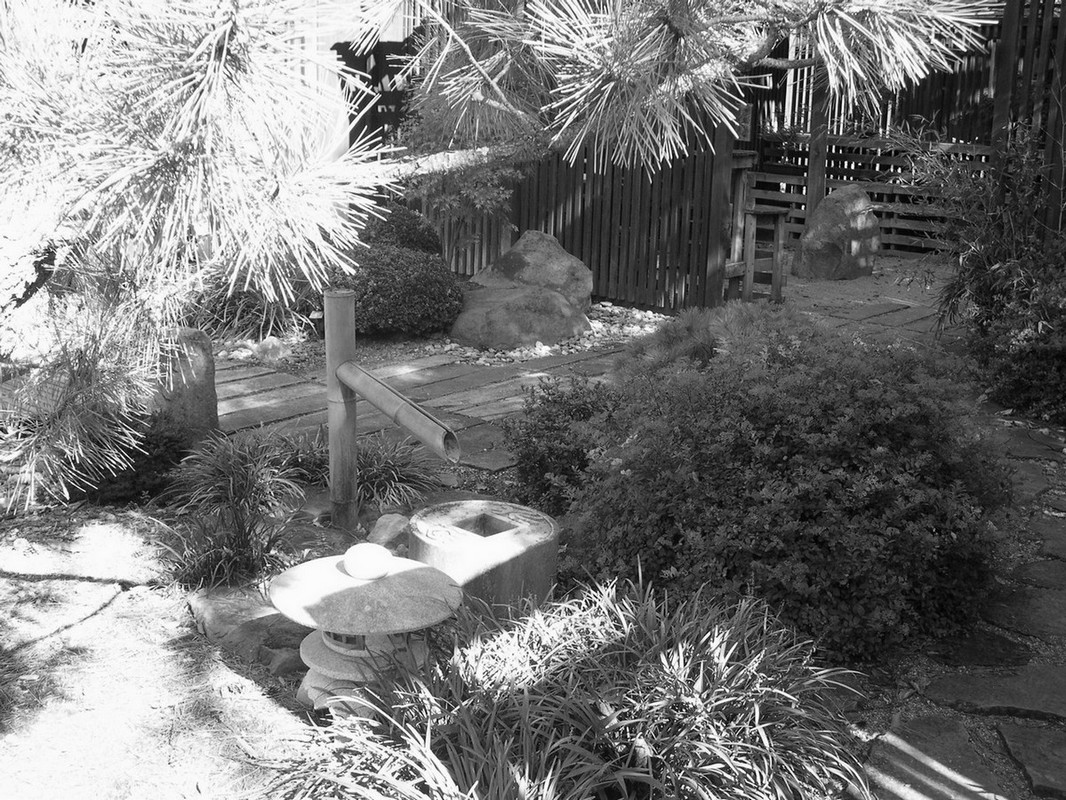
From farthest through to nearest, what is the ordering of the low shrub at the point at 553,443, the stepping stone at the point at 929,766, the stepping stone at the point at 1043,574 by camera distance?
the low shrub at the point at 553,443
the stepping stone at the point at 1043,574
the stepping stone at the point at 929,766

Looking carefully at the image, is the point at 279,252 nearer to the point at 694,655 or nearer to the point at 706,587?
the point at 694,655

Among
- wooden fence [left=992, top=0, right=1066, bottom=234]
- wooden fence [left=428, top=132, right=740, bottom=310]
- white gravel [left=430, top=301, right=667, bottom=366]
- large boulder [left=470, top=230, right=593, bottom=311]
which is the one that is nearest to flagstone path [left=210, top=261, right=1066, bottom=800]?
white gravel [left=430, top=301, right=667, bottom=366]

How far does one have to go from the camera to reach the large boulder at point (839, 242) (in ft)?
35.4

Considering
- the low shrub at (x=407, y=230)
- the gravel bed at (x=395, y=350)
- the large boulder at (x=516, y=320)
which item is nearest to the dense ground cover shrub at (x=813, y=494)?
the gravel bed at (x=395, y=350)

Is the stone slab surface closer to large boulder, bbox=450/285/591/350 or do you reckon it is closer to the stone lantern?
the stone lantern

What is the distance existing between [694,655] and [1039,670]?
4.01ft

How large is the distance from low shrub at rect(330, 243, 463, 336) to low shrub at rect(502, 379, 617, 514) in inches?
132

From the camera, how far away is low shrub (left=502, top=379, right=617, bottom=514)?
14.2 ft

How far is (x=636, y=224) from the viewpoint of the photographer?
9250 millimetres

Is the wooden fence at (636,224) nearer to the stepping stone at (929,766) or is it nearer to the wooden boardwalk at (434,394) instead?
the wooden boardwalk at (434,394)

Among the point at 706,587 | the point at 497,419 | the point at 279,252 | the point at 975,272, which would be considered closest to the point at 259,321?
the point at 497,419

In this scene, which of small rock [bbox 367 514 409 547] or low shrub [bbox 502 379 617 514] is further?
low shrub [bbox 502 379 617 514]

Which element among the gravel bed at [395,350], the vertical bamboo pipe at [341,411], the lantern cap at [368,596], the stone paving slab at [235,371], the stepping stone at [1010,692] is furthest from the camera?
Answer: the gravel bed at [395,350]

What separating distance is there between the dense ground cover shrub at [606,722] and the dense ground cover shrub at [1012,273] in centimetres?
371
